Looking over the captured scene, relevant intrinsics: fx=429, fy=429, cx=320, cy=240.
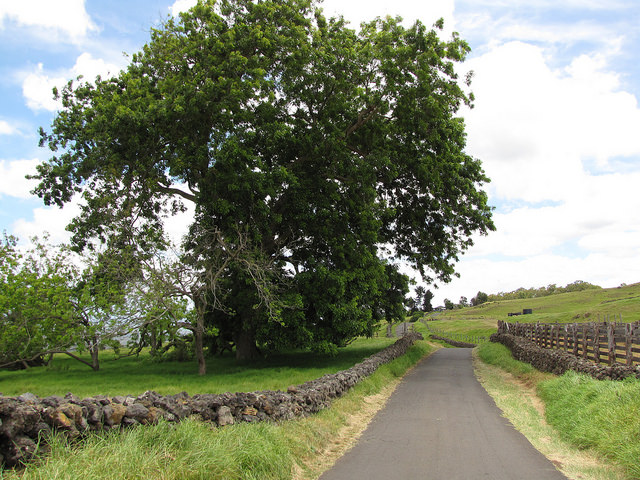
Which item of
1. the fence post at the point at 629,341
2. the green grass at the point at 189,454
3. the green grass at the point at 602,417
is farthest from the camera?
the fence post at the point at 629,341

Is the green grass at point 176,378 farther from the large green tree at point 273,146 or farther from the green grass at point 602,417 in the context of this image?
the green grass at point 602,417

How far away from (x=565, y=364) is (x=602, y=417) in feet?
25.8

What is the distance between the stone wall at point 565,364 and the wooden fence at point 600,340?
555mm

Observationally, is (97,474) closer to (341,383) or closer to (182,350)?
(341,383)

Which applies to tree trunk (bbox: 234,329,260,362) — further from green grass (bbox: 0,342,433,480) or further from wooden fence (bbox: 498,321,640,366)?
green grass (bbox: 0,342,433,480)

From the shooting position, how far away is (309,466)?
6770 mm

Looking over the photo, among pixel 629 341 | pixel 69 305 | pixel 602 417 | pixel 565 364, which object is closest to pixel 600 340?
pixel 565 364

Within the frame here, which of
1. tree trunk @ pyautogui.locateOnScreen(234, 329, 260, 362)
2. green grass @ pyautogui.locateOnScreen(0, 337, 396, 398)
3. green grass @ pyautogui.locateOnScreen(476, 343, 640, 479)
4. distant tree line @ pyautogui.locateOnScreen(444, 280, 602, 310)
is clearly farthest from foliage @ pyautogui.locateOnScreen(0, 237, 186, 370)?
distant tree line @ pyautogui.locateOnScreen(444, 280, 602, 310)

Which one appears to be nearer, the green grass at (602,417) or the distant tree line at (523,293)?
the green grass at (602,417)

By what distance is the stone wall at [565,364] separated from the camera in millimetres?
11203

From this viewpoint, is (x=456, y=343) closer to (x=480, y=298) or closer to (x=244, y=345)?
(x=244, y=345)

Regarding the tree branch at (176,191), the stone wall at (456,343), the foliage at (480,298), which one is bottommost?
the stone wall at (456,343)

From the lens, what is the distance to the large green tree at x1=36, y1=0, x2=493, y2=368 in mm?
17172

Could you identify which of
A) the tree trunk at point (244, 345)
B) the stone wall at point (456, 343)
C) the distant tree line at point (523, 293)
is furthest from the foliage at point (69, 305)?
the distant tree line at point (523, 293)
